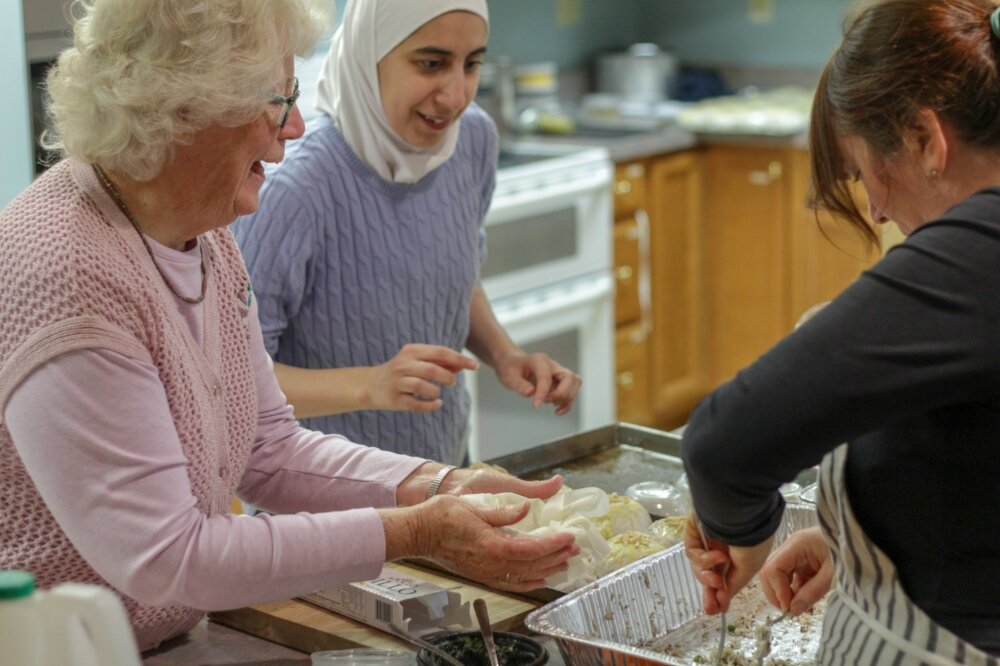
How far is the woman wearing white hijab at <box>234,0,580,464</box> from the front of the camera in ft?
6.48

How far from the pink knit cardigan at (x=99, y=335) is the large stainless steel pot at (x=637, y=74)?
381 centimetres

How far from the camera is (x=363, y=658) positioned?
1358 millimetres

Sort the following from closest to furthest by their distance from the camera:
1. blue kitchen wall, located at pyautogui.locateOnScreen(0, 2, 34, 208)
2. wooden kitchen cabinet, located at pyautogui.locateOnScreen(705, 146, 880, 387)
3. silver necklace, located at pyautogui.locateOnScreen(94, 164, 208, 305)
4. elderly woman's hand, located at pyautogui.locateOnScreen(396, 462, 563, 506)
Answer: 1. silver necklace, located at pyautogui.locateOnScreen(94, 164, 208, 305)
2. elderly woman's hand, located at pyautogui.locateOnScreen(396, 462, 563, 506)
3. blue kitchen wall, located at pyautogui.locateOnScreen(0, 2, 34, 208)
4. wooden kitchen cabinet, located at pyautogui.locateOnScreen(705, 146, 880, 387)

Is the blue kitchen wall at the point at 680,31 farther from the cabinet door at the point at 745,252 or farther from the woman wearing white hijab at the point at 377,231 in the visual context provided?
the woman wearing white hijab at the point at 377,231

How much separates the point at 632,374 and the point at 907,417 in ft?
11.8

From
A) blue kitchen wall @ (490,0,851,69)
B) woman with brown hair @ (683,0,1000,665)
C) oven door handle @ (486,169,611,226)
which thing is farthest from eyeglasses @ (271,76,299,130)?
blue kitchen wall @ (490,0,851,69)

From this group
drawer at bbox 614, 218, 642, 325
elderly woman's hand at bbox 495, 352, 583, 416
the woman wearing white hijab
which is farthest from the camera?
drawer at bbox 614, 218, 642, 325

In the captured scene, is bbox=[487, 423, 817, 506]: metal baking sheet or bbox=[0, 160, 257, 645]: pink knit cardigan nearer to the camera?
bbox=[0, 160, 257, 645]: pink knit cardigan

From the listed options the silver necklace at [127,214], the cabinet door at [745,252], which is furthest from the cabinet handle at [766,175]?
the silver necklace at [127,214]

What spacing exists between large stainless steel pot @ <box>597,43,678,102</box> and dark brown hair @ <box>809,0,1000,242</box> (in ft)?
13.2

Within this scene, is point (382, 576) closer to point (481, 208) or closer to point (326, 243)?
point (326, 243)

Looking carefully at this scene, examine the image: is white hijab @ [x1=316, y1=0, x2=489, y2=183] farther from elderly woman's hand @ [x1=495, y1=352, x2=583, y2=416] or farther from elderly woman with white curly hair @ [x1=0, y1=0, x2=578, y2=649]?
elderly woman with white curly hair @ [x1=0, y1=0, x2=578, y2=649]

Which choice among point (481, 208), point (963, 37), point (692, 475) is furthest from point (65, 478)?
point (481, 208)

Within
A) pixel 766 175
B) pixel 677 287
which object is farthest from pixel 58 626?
pixel 677 287
